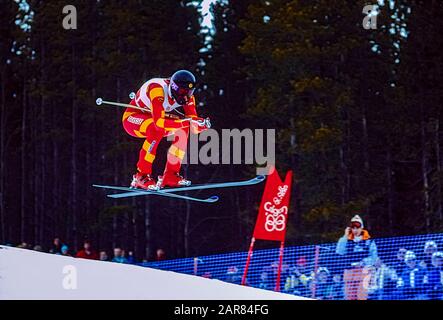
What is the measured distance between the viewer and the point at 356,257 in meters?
9.48

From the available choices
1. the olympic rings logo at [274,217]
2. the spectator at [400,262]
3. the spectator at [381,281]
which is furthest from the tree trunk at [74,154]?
the spectator at [381,281]

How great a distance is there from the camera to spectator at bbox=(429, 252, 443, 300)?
8461 mm

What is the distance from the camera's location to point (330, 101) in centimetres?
1480

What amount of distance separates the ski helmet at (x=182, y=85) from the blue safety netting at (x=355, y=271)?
232cm

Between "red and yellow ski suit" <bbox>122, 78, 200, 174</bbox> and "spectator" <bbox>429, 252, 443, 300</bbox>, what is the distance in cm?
291

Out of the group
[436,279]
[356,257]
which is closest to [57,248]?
[356,257]

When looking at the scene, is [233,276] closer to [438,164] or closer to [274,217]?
[274,217]

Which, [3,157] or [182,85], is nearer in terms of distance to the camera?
[182,85]

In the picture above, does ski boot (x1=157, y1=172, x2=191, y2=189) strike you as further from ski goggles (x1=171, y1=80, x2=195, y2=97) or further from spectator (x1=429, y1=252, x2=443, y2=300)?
spectator (x1=429, y1=252, x2=443, y2=300)

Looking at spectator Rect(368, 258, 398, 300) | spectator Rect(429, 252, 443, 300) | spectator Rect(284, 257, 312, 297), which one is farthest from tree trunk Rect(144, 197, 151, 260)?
spectator Rect(429, 252, 443, 300)

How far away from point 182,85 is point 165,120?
0.47 meters

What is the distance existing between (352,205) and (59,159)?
21.5ft
